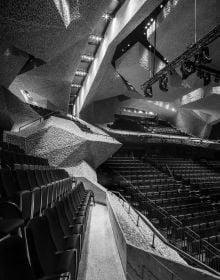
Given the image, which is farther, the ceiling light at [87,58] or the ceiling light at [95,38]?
the ceiling light at [87,58]

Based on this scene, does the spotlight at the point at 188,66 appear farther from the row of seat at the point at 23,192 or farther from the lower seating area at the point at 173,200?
the row of seat at the point at 23,192

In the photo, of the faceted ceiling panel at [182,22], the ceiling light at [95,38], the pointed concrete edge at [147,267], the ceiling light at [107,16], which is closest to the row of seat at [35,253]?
the pointed concrete edge at [147,267]

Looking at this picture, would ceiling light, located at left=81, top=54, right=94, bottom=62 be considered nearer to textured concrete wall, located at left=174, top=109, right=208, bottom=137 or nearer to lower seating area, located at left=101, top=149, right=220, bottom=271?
lower seating area, located at left=101, top=149, right=220, bottom=271

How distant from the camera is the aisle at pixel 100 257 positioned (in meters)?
0.90

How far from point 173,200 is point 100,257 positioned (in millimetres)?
2154

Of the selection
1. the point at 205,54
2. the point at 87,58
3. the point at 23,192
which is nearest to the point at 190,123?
the point at 87,58

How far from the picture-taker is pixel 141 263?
3.62 feet

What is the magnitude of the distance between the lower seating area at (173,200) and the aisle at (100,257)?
873mm

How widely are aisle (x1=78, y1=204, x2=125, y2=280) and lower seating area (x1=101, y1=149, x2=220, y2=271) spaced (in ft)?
2.86

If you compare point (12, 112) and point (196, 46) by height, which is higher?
point (196, 46)

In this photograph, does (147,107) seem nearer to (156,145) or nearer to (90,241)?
(156,145)

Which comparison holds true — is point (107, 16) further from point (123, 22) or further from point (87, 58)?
point (87, 58)

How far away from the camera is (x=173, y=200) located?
3.00 meters

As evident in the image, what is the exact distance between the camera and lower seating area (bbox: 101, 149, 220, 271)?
209cm
